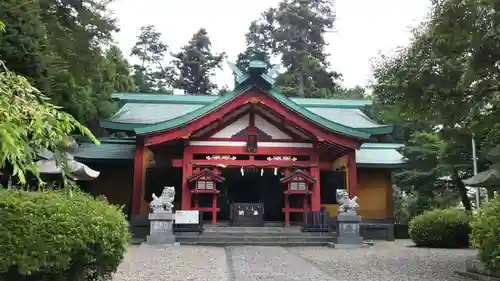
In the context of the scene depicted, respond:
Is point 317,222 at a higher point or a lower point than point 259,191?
lower

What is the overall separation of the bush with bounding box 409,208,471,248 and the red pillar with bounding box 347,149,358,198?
300 cm

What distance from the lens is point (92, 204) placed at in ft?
21.7

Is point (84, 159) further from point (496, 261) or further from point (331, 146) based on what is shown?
point (496, 261)

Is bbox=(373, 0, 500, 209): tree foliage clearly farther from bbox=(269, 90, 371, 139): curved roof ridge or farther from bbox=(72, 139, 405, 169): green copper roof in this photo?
bbox=(72, 139, 405, 169): green copper roof

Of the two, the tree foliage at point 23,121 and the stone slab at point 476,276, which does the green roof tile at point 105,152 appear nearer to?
the tree foliage at point 23,121

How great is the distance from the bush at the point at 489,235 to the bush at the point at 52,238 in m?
5.68

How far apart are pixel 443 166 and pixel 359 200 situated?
386 centimetres

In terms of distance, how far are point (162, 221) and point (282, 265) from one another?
6128 mm

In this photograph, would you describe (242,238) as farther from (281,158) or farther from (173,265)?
(173,265)

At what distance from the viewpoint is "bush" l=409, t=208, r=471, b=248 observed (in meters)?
14.3

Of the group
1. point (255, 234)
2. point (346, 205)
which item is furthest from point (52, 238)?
point (346, 205)

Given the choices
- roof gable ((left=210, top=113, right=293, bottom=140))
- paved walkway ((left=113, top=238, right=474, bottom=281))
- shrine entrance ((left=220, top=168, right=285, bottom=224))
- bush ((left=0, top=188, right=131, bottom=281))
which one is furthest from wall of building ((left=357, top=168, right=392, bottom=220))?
bush ((left=0, top=188, right=131, bottom=281))

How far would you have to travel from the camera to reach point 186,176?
637 inches

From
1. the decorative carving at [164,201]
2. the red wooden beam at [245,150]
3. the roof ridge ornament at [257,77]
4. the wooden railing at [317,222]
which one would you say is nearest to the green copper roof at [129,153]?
the red wooden beam at [245,150]
